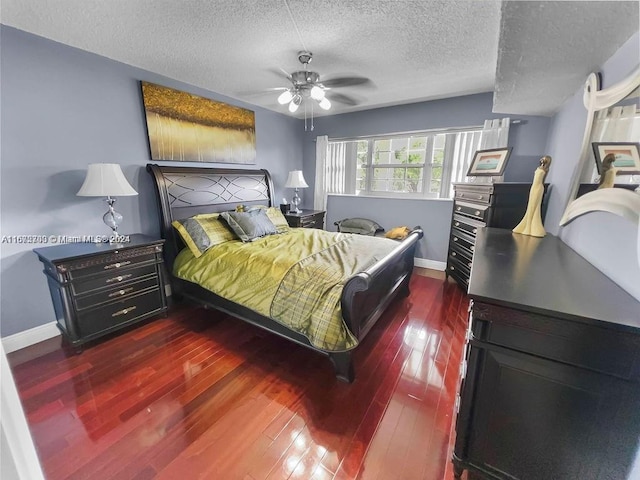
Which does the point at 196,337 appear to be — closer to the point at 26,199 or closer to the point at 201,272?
the point at 201,272

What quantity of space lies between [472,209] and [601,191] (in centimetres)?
166

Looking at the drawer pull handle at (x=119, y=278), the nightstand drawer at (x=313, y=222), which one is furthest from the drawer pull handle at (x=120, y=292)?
the nightstand drawer at (x=313, y=222)

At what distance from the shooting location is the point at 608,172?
4.17 ft

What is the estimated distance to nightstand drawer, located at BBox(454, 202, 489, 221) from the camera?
2715mm

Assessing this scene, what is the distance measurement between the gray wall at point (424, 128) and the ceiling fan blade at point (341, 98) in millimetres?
543

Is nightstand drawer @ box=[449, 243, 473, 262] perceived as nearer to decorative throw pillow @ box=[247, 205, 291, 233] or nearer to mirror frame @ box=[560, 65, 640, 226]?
mirror frame @ box=[560, 65, 640, 226]

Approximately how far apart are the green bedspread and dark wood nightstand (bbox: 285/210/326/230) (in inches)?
41.6

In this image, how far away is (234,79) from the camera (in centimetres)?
292

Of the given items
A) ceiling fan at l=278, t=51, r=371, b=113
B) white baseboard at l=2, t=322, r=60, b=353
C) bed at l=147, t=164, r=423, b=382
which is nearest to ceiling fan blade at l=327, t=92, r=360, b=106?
ceiling fan at l=278, t=51, r=371, b=113

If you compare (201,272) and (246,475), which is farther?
(201,272)

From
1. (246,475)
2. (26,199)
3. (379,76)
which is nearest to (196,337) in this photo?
(246,475)

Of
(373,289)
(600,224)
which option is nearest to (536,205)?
(600,224)

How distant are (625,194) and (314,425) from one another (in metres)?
1.85

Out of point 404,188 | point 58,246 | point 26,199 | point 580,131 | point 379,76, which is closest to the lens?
point 580,131
